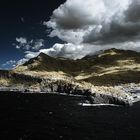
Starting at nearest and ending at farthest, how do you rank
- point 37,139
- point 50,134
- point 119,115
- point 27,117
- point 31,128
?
point 37,139 → point 50,134 → point 31,128 → point 27,117 → point 119,115

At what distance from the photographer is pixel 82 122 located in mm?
136625

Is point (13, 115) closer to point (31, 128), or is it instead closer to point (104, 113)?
point (31, 128)

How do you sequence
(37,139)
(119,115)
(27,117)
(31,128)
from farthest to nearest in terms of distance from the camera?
(119,115) < (27,117) < (31,128) < (37,139)

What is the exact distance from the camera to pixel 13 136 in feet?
346

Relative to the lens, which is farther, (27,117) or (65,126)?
(27,117)

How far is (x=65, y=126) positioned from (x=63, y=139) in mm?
22504

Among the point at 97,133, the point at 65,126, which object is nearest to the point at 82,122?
the point at 65,126

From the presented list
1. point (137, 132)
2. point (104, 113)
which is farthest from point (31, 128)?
point (104, 113)

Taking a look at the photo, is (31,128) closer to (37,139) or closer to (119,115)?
(37,139)


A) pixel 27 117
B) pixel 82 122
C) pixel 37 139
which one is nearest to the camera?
pixel 37 139

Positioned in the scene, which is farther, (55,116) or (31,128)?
(55,116)

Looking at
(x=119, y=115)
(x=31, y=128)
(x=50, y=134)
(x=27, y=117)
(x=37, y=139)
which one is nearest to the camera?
(x=37, y=139)

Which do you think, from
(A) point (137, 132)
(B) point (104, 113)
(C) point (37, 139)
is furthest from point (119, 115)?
(C) point (37, 139)

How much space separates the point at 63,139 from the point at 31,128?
21885 millimetres
